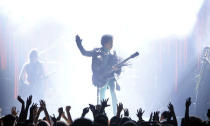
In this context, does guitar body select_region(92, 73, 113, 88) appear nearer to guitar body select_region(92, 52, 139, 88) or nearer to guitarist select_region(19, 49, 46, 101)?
guitar body select_region(92, 52, 139, 88)

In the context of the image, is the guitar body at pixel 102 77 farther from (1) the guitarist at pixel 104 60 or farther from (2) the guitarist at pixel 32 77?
(2) the guitarist at pixel 32 77

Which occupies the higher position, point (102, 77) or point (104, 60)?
point (104, 60)

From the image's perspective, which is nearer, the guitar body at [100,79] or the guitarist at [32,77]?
the guitar body at [100,79]

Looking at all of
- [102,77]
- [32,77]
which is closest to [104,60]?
[102,77]

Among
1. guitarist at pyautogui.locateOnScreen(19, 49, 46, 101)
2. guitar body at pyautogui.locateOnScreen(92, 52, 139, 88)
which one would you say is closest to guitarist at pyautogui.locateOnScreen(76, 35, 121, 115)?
guitar body at pyautogui.locateOnScreen(92, 52, 139, 88)

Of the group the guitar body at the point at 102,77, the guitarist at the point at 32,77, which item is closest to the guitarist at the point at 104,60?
the guitar body at the point at 102,77

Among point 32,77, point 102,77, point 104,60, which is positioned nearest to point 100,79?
point 102,77

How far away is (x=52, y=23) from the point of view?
62.3 ft

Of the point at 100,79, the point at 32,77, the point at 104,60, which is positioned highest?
the point at 104,60

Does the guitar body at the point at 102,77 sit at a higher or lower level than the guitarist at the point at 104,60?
lower

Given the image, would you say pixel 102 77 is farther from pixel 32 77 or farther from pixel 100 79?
pixel 32 77

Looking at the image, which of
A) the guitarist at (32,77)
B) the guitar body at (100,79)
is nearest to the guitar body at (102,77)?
the guitar body at (100,79)

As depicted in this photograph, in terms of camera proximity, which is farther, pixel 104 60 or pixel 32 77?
pixel 32 77

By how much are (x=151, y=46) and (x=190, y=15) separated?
3.01 meters
